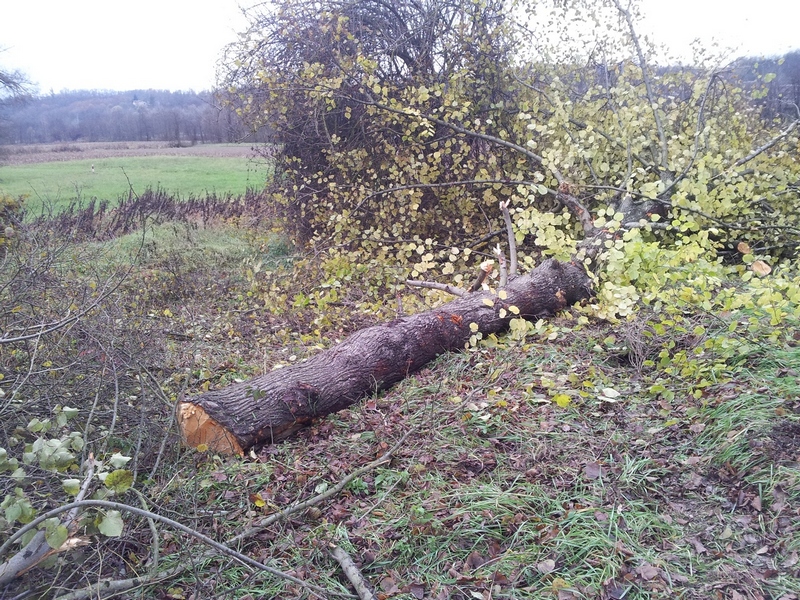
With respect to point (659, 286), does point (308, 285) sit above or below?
below

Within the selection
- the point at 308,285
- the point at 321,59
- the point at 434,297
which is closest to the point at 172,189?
the point at 321,59

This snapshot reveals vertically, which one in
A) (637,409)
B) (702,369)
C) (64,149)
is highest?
(64,149)

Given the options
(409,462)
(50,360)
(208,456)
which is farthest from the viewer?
(50,360)

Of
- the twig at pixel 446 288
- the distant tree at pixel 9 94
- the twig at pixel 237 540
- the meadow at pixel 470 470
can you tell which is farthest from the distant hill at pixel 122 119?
the twig at pixel 237 540

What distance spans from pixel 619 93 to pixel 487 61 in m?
1.85

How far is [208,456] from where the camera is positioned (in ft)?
9.55

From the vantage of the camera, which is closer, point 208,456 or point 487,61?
point 208,456

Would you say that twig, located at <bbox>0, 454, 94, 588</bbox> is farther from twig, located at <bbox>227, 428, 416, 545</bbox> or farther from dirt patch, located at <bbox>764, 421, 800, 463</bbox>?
dirt patch, located at <bbox>764, 421, 800, 463</bbox>

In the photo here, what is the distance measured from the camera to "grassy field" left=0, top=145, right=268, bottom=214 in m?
A: 10.4

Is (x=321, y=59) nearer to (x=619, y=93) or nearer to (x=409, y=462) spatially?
(x=619, y=93)

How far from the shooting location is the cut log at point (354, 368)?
2.99 m

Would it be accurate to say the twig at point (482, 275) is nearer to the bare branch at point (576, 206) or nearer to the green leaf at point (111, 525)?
the bare branch at point (576, 206)

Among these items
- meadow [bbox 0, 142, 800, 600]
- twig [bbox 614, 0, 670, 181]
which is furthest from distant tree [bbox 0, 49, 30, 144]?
twig [bbox 614, 0, 670, 181]

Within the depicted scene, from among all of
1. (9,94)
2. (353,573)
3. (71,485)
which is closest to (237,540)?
(353,573)
